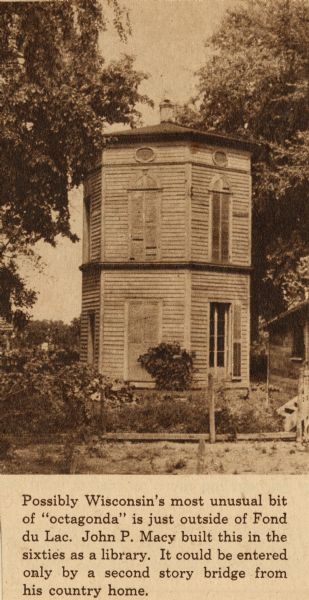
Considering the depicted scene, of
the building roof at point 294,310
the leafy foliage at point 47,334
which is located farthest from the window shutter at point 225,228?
the leafy foliage at point 47,334

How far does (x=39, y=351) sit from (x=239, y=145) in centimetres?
842

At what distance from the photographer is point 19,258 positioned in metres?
7.71

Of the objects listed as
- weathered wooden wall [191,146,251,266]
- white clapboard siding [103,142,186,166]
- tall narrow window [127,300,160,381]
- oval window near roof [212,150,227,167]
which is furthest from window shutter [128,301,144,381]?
oval window near roof [212,150,227,167]

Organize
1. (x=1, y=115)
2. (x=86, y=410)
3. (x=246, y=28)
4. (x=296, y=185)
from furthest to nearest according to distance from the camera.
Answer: (x=296, y=185) < (x=246, y=28) < (x=1, y=115) < (x=86, y=410)

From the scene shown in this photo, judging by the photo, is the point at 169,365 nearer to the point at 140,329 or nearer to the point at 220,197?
the point at 140,329

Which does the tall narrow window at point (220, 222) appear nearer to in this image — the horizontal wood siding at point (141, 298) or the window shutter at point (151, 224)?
the horizontal wood siding at point (141, 298)

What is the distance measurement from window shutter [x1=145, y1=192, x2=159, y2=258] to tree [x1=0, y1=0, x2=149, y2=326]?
2.92 metres

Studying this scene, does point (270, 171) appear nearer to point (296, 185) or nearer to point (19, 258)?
point (296, 185)

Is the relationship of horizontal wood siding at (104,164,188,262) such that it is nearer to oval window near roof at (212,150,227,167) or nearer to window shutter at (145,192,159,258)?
window shutter at (145,192,159,258)

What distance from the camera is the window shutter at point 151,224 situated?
431 inches

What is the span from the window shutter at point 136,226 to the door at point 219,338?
1.54m

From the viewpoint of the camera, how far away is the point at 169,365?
32.7ft
